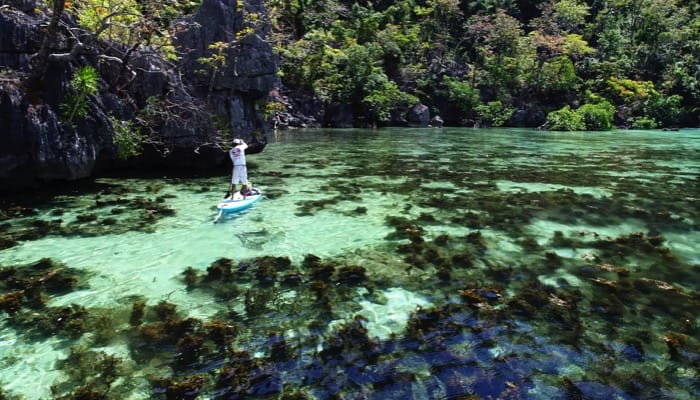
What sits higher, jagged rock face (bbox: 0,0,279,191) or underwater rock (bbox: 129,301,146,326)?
jagged rock face (bbox: 0,0,279,191)

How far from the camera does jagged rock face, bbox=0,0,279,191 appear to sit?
12.6 meters

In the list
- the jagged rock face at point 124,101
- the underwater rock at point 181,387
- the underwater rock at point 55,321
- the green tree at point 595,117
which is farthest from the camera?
the green tree at point 595,117

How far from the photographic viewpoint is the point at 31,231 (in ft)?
35.0

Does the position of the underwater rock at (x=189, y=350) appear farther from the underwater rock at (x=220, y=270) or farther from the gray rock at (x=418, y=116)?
the gray rock at (x=418, y=116)

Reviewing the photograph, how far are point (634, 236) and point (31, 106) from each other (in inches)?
641

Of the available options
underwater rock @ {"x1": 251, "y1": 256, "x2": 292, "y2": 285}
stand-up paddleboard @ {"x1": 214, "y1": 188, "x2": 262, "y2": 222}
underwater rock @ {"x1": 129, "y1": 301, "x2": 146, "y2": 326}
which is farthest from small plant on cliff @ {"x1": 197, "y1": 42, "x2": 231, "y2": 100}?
underwater rock @ {"x1": 129, "y1": 301, "x2": 146, "y2": 326}

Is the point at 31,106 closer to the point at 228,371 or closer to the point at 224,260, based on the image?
the point at 224,260

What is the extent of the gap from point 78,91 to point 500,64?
56659mm

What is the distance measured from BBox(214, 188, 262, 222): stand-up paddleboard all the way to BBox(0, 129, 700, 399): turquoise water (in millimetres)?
365

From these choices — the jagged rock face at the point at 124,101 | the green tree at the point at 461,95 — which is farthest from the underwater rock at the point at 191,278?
the green tree at the point at 461,95

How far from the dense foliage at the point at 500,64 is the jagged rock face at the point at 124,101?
103 feet

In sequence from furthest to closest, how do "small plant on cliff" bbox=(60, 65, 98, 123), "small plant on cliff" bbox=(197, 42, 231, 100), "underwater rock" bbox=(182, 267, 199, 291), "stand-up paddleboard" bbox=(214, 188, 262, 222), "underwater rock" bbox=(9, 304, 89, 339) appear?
1. "small plant on cliff" bbox=(197, 42, 231, 100)
2. "small plant on cliff" bbox=(60, 65, 98, 123)
3. "stand-up paddleboard" bbox=(214, 188, 262, 222)
4. "underwater rock" bbox=(182, 267, 199, 291)
5. "underwater rock" bbox=(9, 304, 89, 339)

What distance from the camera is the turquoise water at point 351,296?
542cm

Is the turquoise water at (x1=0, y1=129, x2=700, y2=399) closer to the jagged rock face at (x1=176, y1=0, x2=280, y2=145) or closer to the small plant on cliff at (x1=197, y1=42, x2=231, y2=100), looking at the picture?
the jagged rock face at (x1=176, y1=0, x2=280, y2=145)
